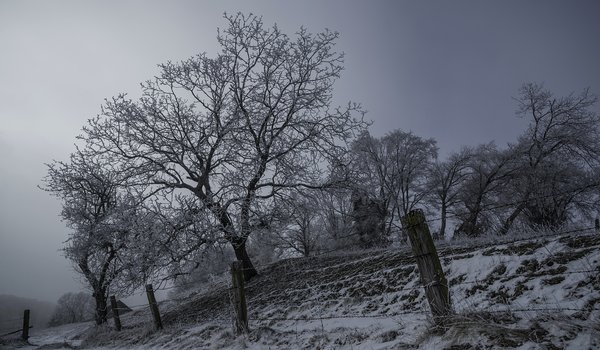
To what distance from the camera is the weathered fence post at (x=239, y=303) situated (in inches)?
260

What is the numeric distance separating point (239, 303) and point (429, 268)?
4.28m

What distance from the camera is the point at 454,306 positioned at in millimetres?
4473

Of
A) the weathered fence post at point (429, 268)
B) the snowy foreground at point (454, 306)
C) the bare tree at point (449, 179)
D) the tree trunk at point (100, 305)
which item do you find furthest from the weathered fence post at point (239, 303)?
the bare tree at point (449, 179)

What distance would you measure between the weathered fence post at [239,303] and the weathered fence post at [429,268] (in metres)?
4.02

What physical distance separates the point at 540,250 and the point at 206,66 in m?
13.4

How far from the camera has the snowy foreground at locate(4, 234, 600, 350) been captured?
3146 millimetres

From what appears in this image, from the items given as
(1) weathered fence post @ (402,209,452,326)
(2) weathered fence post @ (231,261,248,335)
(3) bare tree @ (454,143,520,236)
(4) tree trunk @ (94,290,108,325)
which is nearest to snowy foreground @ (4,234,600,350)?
(1) weathered fence post @ (402,209,452,326)

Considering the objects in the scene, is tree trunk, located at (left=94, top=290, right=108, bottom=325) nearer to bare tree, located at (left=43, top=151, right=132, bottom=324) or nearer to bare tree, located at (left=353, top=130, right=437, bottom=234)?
bare tree, located at (left=43, top=151, right=132, bottom=324)

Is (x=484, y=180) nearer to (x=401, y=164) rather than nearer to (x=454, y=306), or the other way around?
(x=401, y=164)

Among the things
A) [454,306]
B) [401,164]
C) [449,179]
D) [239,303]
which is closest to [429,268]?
[454,306]

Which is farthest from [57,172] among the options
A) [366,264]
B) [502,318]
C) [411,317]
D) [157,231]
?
[502,318]

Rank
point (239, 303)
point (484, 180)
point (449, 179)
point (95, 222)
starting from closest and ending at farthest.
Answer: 1. point (239, 303)
2. point (95, 222)
3. point (484, 180)
4. point (449, 179)

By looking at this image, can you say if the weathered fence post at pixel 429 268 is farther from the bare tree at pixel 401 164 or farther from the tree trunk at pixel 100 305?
the bare tree at pixel 401 164

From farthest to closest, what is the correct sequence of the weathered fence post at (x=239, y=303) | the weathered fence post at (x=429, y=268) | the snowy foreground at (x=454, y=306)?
the weathered fence post at (x=239, y=303), the weathered fence post at (x=429, y=268), the snowy foreground at (x=454, y=306)
